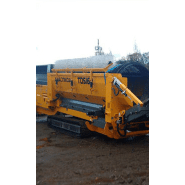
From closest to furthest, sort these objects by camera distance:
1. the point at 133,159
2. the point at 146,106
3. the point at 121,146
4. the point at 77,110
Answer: the point at 133,159
the point at 146,106
the point at 121,146
the point at 77,110

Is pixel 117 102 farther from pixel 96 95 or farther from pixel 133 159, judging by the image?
pixel 133 159

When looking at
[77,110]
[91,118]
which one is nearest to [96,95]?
[91,118]

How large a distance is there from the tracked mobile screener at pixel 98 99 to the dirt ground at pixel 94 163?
0.38m

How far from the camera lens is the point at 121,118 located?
4.15 m

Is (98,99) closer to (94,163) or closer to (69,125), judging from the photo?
(69,125)

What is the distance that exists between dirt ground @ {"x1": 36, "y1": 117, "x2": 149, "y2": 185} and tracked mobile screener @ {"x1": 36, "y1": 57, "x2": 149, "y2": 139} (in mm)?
382

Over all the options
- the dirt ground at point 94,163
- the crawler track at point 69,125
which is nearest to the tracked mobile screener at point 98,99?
the crawler track at point 69,125

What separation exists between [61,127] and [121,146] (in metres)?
1.94

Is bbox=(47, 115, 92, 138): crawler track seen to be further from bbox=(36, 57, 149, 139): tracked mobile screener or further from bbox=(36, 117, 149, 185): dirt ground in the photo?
bbox=(36, 117, 149, 185): dirt ground

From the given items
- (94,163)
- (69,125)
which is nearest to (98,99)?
(69,125)

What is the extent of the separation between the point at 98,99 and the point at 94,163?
173 centimetres

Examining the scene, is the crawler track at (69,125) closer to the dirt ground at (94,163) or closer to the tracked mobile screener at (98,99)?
the tracked mobile screener at (98,99)

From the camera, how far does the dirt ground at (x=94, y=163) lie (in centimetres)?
290
